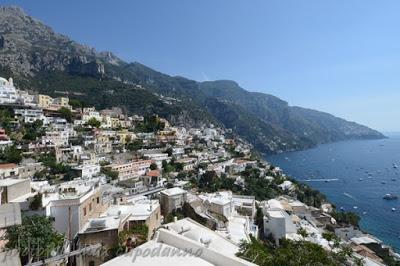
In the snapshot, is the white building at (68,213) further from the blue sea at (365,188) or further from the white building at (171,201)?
the blue sea at (365,188)

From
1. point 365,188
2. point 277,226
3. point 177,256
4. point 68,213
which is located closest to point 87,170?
point 277,226

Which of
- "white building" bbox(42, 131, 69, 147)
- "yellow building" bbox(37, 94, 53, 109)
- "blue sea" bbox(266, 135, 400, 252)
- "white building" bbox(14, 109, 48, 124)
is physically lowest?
"blue sea" bbox(266, 135, 400, 252)

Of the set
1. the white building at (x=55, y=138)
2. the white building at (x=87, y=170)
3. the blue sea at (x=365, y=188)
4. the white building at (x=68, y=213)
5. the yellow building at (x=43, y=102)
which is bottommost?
the blue sea at (x=365, y=188)

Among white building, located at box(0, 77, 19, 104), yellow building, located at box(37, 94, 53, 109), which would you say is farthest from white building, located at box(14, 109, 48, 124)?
yellow building, located at box(37, 94, 53, 109)

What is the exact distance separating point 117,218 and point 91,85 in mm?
123593

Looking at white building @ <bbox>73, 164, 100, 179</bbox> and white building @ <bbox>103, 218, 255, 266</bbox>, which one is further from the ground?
white building @ <bbox>103, 218, 255, 266</bbox>

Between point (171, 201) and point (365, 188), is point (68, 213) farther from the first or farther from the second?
point (365, 188)

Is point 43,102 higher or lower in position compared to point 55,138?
higher

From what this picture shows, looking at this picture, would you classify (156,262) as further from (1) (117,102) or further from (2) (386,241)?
(1) (117,102)

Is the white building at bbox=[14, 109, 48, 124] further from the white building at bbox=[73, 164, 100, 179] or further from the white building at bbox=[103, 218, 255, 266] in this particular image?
the white building at bbox=[103, 218, 255, 266]

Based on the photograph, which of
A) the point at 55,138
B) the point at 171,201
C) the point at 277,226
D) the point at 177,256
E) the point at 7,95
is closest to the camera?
the point at 177,256

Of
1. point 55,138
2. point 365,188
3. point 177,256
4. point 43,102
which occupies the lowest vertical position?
point 365,188

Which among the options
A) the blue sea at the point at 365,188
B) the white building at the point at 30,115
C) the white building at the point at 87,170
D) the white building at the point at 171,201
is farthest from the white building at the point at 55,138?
the blue sea at the point at 365,188

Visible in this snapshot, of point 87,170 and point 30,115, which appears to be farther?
point 30,115
